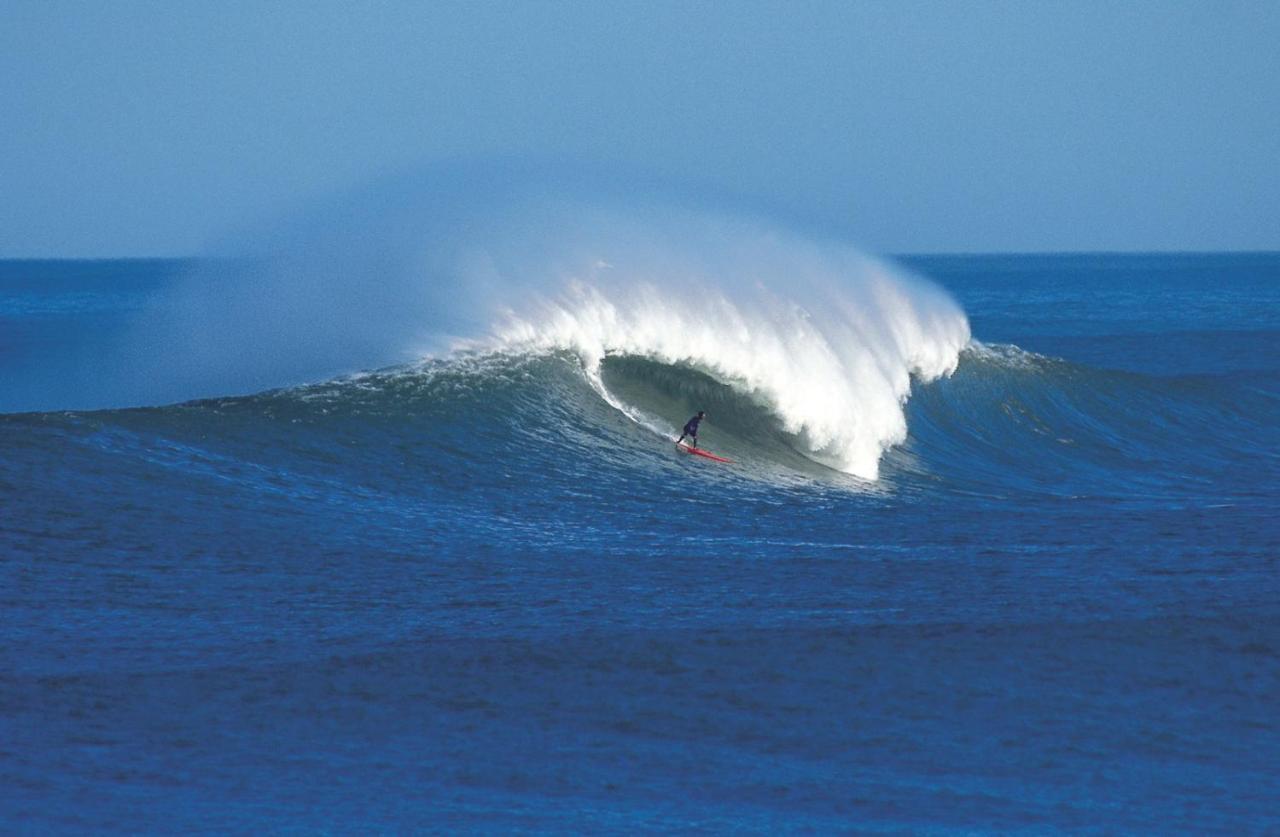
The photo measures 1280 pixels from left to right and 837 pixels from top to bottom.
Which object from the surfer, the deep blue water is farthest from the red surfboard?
the deep blue water

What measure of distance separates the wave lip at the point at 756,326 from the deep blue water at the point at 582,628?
1.01 metres

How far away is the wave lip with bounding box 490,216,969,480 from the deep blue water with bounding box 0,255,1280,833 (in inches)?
39.8

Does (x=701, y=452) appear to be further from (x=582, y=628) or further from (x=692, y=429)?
(x=582, y=628)

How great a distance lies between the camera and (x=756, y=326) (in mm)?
19531

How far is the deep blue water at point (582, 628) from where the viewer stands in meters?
6.78

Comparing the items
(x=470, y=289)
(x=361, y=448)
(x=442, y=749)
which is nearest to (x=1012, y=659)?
(x=442, y=749)

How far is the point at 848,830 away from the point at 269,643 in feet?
12.7

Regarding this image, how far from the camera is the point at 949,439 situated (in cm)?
1938

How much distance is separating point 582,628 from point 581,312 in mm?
10257

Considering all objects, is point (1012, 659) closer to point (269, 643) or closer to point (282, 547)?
point (269, 643)

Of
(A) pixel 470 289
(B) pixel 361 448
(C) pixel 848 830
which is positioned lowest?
(C) pixel 848 830

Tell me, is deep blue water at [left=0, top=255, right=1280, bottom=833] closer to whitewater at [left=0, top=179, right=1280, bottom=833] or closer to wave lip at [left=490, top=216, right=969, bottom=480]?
whitewater at [left=0, top=179, right=1280, bottom=833]

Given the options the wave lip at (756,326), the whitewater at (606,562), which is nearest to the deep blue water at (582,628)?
the whitewater at (606,562)

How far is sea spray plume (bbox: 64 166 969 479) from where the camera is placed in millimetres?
18297
